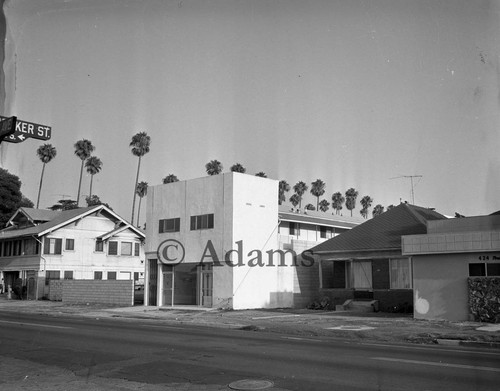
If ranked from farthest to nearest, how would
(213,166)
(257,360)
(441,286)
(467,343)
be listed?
(213,166)
(441,286)
(467,343)
(257,360)

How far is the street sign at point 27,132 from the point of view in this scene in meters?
9.81

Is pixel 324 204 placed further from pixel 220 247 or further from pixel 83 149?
pixel 220 247

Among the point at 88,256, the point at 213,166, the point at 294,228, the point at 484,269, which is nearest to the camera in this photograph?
the point at 484,269

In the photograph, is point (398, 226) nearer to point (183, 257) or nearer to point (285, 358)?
point (183, 257)

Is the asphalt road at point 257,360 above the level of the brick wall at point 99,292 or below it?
below

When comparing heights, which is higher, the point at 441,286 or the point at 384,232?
the point at 384,232

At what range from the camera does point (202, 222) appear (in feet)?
115

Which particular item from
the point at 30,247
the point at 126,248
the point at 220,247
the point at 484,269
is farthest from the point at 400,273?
the point at 30,247

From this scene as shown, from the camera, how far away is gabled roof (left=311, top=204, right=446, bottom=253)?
3181 cm

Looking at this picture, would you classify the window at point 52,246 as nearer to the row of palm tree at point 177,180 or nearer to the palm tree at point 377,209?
the row of palm tree at point 177,180

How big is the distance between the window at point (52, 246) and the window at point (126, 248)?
6.21 m

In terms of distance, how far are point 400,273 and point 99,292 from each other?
20916mm

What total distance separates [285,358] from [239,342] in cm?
365

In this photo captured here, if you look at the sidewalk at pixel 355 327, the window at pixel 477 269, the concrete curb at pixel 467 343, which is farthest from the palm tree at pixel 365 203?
the concrete curb at pixel 467 343
